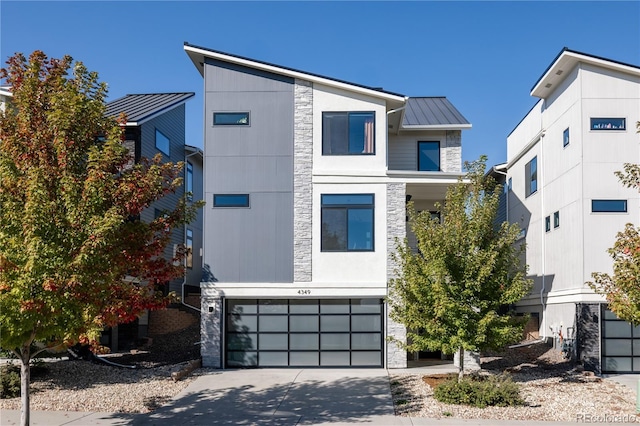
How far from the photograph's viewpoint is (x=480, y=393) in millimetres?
14008

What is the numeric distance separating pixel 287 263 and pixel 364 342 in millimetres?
3396

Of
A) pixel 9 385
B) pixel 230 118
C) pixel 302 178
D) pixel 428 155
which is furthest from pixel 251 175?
pixel 9 385

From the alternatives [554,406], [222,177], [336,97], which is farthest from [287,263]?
[554,406]

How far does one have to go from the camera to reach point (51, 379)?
15859 mm

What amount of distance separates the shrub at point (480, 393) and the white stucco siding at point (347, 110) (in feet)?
23.5

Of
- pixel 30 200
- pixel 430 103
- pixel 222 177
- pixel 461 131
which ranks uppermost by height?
pixel 430 103

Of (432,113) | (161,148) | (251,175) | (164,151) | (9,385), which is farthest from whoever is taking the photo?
(164,151)

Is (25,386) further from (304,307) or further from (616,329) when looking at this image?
Answer: (616,329)

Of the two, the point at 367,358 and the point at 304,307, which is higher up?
the point at 304,307

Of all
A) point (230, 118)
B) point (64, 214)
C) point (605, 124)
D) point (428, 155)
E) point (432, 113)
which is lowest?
point (64, 214)

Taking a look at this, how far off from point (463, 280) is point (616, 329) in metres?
6.59

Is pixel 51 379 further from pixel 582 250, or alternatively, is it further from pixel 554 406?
pixel 582 250

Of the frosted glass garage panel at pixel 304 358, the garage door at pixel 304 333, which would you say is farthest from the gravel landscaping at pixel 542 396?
the frosted glass garage panel at pixel 304 358

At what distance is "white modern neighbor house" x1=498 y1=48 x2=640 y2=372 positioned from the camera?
1848 centimetres
